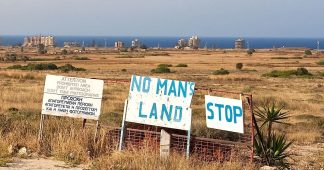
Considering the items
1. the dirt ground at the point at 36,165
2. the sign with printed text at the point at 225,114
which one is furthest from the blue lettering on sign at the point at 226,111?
the dirt ground at the point at 36,165

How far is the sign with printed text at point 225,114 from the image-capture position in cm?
1055

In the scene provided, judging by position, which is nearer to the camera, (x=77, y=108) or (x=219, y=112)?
(x=219, y=112)

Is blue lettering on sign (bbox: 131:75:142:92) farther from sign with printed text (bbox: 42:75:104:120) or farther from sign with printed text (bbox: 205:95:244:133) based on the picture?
sign with printed text (bbox: 205:95:244:133)

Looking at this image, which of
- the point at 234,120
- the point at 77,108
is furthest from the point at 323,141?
the point at 77,108

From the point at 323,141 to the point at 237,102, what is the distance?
8220 millimetres

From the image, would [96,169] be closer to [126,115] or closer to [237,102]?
[126,115]

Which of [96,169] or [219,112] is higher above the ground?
[219,112]

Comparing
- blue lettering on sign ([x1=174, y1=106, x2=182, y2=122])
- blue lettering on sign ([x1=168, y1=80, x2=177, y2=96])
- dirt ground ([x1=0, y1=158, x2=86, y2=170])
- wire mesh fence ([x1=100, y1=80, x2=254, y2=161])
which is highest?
blue lettering on sign ([x1=168, y1=80, x2=177, y2=96])

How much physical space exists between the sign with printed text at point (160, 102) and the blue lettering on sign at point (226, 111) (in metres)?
0.43

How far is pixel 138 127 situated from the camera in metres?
11.8

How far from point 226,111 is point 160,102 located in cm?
140

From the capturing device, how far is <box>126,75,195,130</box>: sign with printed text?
35.9 ft

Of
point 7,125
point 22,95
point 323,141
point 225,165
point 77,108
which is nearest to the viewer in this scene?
point 225,165

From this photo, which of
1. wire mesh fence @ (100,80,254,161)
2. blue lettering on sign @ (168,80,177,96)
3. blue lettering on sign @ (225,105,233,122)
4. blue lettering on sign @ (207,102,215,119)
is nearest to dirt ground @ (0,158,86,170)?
wire mesh fence @ (100,80,254,161)
